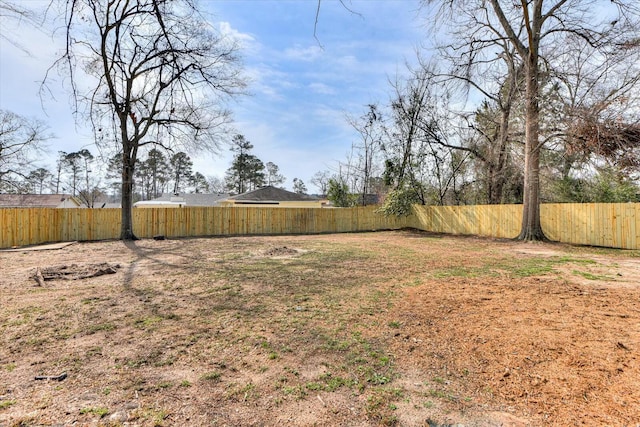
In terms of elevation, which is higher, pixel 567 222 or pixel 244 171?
pixel 244 171

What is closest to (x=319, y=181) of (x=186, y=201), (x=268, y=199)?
(x=268, y=199)

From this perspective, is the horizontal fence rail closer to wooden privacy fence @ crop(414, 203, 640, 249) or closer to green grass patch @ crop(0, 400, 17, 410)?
wooden privacy fence @ crop(414, 203, 640, 249)

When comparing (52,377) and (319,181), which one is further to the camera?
(319,181)

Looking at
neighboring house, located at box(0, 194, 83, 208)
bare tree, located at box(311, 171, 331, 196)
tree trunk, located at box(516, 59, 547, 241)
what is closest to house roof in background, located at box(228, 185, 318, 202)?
bare tree, located at box(311, 171, 331, 196)

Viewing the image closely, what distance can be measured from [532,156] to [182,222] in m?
13.9

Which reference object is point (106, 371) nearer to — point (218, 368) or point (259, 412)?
point (218, 368)

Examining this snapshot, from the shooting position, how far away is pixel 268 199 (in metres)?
23.7

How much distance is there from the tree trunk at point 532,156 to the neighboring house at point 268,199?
56.9ft

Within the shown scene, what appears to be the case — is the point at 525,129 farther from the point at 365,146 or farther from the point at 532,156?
the point at 365,146

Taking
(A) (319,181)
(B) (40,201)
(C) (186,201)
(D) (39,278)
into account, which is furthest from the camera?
(A) (319,181)

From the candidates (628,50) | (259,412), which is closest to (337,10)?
(259,412)

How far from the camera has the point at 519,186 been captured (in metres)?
14.9

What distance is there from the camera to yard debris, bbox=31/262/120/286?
4968mm

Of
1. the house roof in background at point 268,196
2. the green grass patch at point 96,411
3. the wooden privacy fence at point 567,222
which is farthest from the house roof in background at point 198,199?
the green grass patch at point 96,411
